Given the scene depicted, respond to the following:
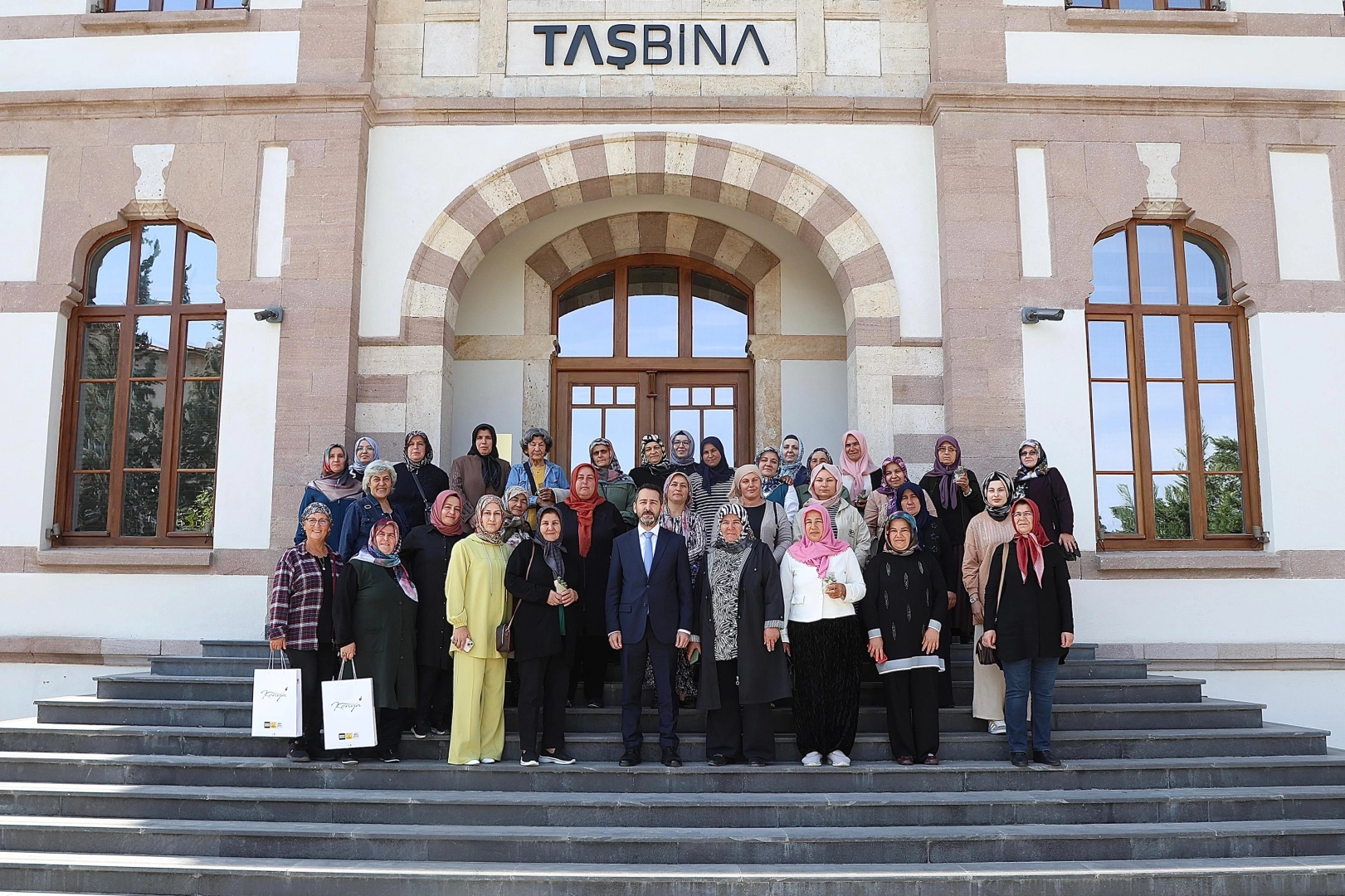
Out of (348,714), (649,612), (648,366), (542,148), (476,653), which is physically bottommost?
(348,714)

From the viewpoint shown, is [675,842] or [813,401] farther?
[813,401]

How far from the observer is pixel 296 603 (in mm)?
6367

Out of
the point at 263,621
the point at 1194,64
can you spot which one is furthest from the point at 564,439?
the point at 1194,64

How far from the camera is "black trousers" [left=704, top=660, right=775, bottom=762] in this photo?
6453 mm

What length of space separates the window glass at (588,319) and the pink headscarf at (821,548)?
4.46m

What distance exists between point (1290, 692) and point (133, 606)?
9.49 m

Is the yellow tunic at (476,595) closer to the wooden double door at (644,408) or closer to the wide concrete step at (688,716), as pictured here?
the wide concrete step at (688,716)

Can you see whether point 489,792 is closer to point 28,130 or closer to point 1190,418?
point 1190,418

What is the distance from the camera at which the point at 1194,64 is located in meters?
9.41

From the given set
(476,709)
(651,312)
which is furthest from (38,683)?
(651,312)

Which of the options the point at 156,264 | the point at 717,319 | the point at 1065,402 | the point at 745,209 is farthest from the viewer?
the point at 717,319

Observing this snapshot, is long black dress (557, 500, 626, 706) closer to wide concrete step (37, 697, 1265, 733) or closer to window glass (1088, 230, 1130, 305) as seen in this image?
wide concrete step (37, 697, 1265, 733)

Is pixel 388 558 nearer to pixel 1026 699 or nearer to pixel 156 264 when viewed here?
pixel 1026 699

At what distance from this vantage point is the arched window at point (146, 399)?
918cm
